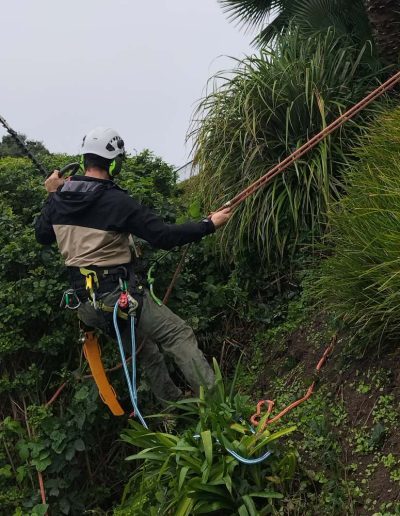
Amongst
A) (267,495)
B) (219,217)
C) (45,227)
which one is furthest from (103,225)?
(267,495)

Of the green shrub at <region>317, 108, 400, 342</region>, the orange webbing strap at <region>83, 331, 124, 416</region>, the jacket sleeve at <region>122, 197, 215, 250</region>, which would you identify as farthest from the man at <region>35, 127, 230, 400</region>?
the green shrub at <region>317, 108, 400, 342</region>

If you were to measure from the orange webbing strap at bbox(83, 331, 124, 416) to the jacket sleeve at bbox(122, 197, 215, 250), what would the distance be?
878mm

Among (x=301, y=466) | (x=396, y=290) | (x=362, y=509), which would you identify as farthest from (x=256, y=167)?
(x=362, y=509)

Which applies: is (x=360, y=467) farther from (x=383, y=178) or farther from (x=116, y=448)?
(x=116, y=448)

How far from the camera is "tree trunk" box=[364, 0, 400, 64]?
18.1ft

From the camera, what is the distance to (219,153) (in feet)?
18.5

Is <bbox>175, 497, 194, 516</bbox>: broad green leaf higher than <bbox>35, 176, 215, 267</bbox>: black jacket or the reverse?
the reverse

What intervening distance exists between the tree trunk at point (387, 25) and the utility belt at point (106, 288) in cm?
341

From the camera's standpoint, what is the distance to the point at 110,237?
12.4 feet

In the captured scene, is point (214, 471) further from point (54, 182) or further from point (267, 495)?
point (54, 182)

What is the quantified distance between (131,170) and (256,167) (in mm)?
1427

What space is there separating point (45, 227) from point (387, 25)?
3.71 meters

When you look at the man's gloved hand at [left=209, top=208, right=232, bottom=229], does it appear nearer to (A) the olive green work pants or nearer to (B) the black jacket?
(B) the black jacket

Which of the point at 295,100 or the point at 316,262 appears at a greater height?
the point at 295,100
